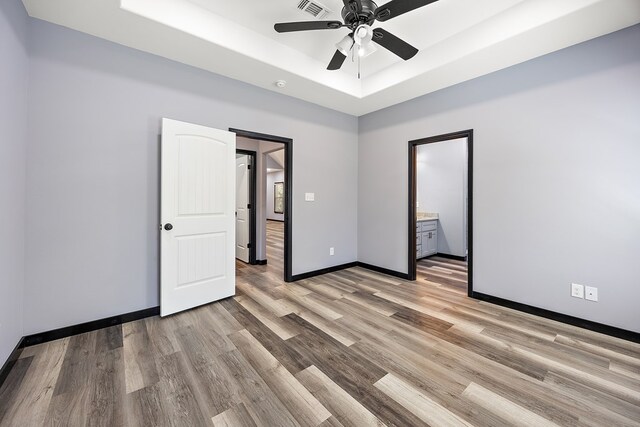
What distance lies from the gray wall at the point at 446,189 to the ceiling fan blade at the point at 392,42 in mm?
3756

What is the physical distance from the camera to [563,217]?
2.53m

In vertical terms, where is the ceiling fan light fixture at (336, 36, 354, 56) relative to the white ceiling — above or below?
below

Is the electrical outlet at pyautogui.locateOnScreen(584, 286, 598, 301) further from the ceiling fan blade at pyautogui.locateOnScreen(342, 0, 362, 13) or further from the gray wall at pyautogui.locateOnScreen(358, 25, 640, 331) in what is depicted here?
the ceiling fan blade at pyautogui.locateOnScreen(342, 0, 362, 13)

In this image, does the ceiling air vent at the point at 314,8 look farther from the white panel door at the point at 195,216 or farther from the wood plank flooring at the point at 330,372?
the wood plank flooring at the point at 330,372

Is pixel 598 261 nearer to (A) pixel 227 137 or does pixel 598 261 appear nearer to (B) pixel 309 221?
(B) pixel 309 221

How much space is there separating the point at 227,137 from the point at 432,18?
94.8 inches

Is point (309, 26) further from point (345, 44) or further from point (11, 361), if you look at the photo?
point (11, 361)

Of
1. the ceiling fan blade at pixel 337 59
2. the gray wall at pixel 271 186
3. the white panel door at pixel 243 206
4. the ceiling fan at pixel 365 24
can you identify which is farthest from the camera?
the gray wall at pixel 271 186

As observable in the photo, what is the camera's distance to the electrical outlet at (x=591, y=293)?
2365mm

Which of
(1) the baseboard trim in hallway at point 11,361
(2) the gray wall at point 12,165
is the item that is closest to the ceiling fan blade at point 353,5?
(2) the gray wall at point 12,165

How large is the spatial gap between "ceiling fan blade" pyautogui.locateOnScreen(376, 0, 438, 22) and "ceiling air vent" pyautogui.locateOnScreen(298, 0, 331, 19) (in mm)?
722

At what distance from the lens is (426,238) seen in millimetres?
5250

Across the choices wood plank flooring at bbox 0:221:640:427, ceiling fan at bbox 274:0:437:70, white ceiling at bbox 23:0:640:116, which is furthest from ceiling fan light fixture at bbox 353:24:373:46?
wood plank flooring at bbox 0:221:640:427

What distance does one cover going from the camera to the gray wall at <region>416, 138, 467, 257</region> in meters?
5.32
